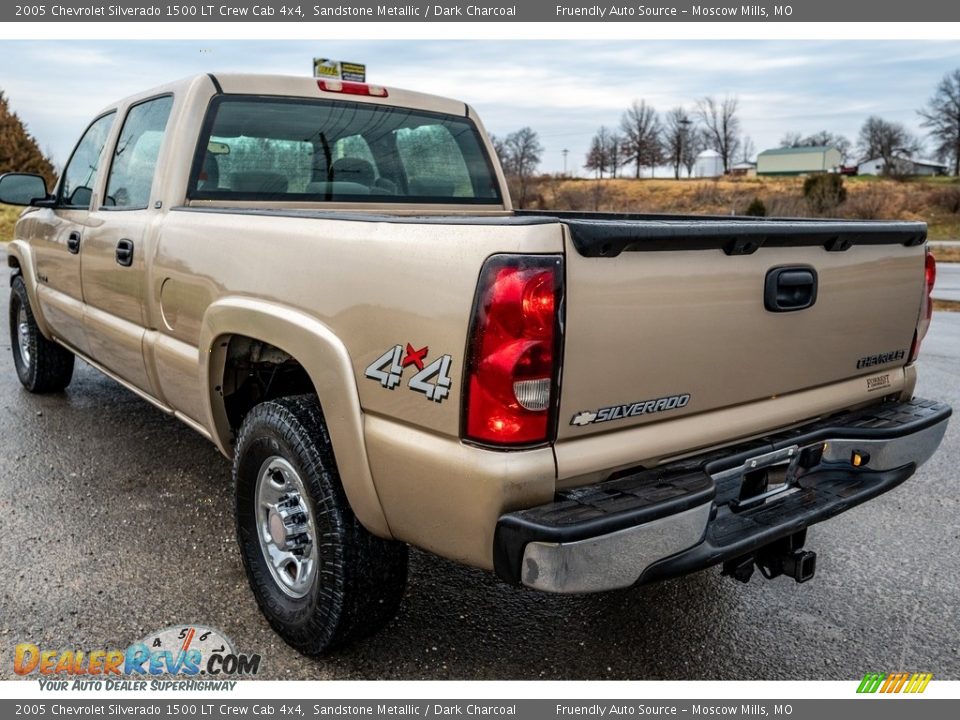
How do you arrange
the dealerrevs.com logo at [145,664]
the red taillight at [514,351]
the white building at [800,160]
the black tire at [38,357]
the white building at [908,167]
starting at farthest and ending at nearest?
1. the white building at [800,160]
2. the white building at [908,167]
3. the black tire at [38,357]
4. the dealerrevs.com logo at [145,664]
5. the red taillight at [514,351]

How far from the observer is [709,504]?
2.25 m

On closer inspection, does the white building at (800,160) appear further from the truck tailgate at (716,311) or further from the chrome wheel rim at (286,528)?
the chrome wheel rim at (286,528)

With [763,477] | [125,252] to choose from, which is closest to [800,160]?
[125,252]

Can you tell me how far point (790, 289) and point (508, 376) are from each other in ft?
3.50

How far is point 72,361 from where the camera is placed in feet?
19.4

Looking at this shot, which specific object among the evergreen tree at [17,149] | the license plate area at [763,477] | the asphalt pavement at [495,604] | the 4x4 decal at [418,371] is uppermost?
the evergreen tree at [17,149]

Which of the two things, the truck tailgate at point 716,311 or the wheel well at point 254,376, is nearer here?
the truck tailgate at point 716,311

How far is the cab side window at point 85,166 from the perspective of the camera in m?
4.71

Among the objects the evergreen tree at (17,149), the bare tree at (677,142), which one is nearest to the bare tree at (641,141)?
the bare tree at (677,142)

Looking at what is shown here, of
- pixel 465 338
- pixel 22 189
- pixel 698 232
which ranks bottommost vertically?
pixel 465 338

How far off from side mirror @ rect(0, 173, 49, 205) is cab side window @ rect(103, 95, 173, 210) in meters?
1.01

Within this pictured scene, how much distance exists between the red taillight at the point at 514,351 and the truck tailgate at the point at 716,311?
2.1 inches

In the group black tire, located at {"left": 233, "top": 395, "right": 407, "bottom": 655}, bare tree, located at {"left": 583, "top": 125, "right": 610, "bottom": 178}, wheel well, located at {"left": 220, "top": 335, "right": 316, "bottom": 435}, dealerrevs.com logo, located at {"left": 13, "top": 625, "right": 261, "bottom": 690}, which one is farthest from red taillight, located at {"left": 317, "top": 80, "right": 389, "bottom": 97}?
bare tree, located at {"left": 583, "top": 125, "right": 610, "bottom": 178}

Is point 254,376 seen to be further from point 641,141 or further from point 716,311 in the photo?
point 641,141
